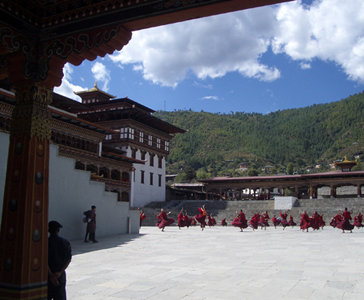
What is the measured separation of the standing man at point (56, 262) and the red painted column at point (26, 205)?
0.27ft

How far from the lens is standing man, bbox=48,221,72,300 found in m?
4.35

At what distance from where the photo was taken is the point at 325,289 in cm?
558

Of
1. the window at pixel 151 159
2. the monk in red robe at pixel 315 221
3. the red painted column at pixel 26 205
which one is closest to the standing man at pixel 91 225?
the red painted column at pixel 26 205

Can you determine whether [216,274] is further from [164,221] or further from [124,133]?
[124,133]

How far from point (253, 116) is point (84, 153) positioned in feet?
486

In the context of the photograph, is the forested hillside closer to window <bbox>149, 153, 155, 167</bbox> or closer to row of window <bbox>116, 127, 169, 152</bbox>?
row of window <bbox>116, 127, 169, 152</bbox>

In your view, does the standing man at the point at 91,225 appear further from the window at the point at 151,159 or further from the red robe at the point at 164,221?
the window at the point at 151,159

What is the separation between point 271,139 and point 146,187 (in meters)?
105

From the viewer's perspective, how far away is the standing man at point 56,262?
4348mm

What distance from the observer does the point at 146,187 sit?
131 ft

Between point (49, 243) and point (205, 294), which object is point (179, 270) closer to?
point (205, 294)

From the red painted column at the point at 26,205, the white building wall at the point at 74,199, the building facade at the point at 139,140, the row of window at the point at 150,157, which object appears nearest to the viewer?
the red painted column at the point at 26,205

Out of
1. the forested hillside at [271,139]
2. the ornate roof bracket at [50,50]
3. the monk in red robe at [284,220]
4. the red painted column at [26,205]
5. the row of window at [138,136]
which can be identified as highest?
the forested hillside at [271,139]

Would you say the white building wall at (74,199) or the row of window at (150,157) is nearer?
the white building wall at (74,199)
